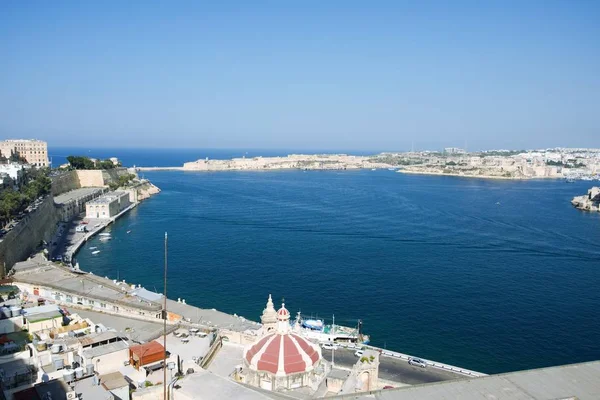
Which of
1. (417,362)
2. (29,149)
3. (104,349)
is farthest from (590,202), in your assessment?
(29,149)

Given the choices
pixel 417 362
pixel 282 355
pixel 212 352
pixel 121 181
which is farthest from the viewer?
pixel 121 181

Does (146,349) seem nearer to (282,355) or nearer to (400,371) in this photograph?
(282,355)

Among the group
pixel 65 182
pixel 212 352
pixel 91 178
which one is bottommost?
pixel 212 352

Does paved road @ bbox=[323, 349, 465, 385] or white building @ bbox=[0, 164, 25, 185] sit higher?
white building @ bbox=[0, 164, 25, 185]

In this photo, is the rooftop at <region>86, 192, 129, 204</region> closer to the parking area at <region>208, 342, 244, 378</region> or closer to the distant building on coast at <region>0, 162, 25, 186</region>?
the distant building on coast at <region>0, 162, 25, 186</region>

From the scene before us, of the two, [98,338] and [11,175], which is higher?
[11,175]

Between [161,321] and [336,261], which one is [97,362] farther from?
[336,261]

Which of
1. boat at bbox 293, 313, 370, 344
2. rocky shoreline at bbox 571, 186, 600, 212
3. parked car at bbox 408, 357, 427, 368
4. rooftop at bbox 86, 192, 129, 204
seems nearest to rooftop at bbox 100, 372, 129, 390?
boat at bbox 293, 313, 370, 344

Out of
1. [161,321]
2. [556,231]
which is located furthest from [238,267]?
[556,231]
